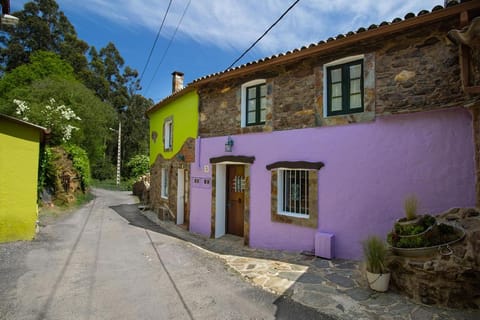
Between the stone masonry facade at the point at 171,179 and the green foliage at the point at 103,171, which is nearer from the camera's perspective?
the stone masonry facade at the point at 171,179

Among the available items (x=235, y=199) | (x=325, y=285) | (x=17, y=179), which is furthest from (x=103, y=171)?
(x=325, y=285)

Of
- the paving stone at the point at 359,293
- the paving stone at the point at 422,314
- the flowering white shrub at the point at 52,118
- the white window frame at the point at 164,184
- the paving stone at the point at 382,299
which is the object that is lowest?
the paving stone at the point at 359,293

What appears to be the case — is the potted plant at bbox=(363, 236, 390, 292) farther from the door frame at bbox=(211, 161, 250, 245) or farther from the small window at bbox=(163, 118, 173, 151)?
the small window at bbox=(163, 118, 173, 151)

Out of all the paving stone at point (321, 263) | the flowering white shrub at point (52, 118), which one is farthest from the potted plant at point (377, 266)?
the flowering white shrub at point (52, 118)

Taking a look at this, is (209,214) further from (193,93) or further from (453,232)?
(453,232)

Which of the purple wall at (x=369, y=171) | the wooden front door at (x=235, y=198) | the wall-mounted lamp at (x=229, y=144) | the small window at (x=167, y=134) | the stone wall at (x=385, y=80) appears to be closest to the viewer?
the purple wall at (x=369, y=171)

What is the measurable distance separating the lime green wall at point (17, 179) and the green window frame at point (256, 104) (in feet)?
21.0

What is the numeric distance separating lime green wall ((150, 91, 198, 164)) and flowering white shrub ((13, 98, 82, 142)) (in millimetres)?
5622

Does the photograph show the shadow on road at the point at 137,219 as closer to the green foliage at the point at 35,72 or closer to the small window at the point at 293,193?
the small window at the point at 293,193

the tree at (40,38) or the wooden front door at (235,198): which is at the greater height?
the tree at (40,38)

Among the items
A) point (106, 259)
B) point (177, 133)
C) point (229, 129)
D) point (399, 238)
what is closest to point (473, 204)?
point (399, 238)

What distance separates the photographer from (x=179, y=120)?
38.7 feet

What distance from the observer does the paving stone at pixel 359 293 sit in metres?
4.44

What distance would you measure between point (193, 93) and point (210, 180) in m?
3.69
